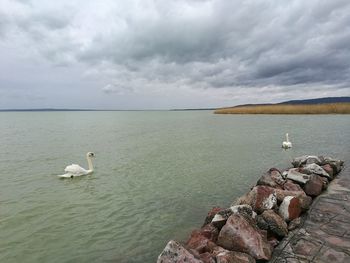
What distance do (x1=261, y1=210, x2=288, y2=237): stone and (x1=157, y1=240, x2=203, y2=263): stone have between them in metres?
1.81

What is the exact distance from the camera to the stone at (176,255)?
383 centimetres

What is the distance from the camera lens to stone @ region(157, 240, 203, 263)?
3.83 metres

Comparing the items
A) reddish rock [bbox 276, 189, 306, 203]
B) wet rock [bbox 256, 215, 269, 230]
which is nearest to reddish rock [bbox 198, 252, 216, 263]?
wet rock [bbox 256, 215, 269, 230]

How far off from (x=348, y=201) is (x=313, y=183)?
904 millimetres

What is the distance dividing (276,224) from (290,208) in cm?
73

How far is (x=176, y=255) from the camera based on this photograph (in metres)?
3.89

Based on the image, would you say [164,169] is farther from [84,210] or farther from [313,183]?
[313,183]

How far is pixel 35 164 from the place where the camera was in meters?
14.1

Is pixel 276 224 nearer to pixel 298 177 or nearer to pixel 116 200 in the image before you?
pixel 298 177

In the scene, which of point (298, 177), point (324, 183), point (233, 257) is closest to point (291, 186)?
point (298, 177)

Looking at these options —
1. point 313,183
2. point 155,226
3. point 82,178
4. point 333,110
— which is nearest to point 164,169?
point 82,178

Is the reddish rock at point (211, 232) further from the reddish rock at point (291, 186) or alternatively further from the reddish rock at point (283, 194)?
the reddish rock at point (291, 186)

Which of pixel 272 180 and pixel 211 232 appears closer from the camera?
pixel 211 232

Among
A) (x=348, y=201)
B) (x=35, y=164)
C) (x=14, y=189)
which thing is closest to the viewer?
(x=348, y=201)
